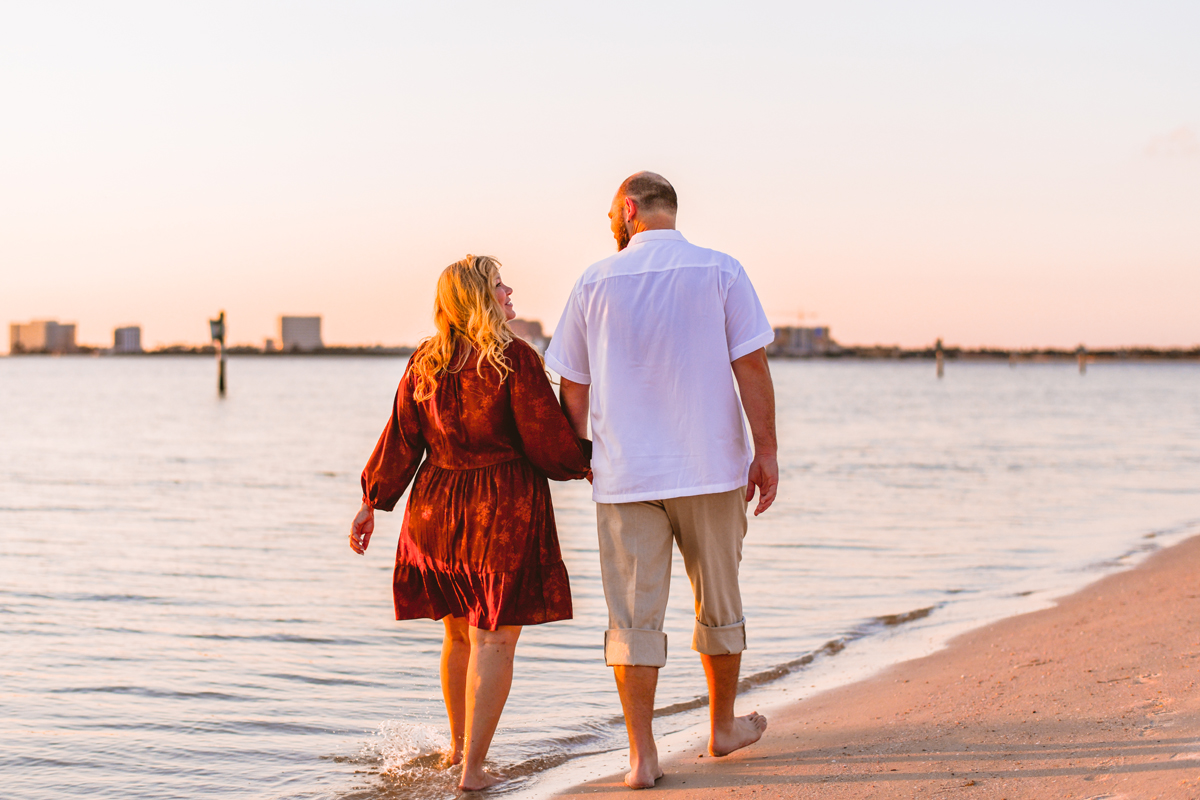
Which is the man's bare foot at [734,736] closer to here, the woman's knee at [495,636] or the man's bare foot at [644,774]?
the man's bare foot at [644,774]

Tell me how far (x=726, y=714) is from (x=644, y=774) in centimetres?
38

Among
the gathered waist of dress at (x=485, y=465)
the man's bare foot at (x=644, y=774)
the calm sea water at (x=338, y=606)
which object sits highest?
the gathered waist of dress at (x=485, y=465)

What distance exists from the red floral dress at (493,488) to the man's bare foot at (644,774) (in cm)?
55

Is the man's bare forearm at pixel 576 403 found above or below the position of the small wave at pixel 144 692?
above

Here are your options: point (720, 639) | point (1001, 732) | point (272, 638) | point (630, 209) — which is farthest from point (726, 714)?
point (272, 638)

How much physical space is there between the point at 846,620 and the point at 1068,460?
14.7 meters

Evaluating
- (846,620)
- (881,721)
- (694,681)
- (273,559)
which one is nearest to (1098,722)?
(881,721)

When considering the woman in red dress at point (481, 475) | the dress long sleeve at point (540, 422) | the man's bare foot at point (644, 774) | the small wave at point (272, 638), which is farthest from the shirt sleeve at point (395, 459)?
the small wave at point (272, 638)

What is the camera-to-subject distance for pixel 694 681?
5.39 meters

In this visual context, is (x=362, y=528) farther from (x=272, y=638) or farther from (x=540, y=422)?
(x=272, y=638)

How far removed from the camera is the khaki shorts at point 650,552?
331 cm

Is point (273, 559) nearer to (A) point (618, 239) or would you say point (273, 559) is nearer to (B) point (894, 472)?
(A) point (618, 239)

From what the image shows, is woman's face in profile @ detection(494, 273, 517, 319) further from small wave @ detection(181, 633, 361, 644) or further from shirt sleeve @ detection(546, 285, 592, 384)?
small wave @ detection(181, 633, 361, 644)

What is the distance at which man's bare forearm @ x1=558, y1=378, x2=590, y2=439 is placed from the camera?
11.3ft
